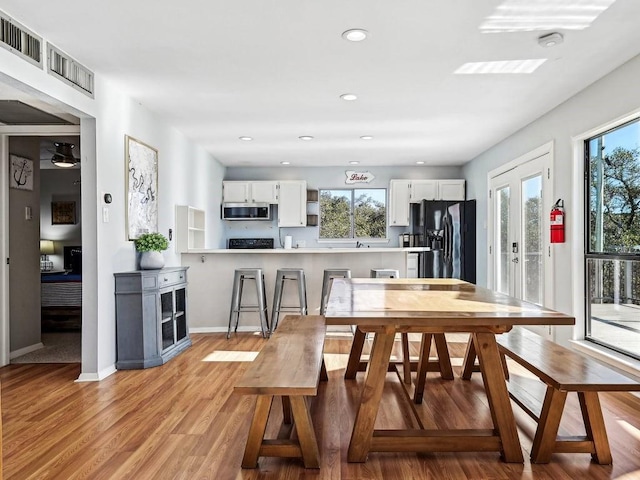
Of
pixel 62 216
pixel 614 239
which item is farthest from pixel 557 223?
pixel 62 216

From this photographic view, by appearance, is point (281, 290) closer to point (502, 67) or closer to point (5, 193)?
point (5, 193)

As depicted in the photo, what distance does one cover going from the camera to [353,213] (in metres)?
8.27

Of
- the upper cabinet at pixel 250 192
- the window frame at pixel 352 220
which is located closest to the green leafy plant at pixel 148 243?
the upper cabinet at pixel 250 192

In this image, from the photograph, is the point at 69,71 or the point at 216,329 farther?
the point at 216,329

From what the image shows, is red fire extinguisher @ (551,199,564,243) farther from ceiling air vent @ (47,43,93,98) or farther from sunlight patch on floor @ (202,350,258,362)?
ceiling air vent @ (47,43,93,98)

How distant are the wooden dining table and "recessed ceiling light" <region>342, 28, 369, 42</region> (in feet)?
5.65

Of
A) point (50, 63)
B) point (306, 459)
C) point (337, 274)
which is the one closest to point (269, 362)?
point (306, 459)

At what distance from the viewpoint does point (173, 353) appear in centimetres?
Answer: 447

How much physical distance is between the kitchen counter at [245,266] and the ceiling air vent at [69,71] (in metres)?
2.52

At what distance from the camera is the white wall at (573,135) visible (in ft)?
11.8

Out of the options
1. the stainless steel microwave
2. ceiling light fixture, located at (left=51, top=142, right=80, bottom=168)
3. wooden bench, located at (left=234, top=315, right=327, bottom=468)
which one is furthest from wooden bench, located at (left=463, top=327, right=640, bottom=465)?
the stainless steel microwave

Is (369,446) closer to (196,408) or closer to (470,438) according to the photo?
(470,438)

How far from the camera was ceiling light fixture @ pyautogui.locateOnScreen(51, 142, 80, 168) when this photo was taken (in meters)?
5.68

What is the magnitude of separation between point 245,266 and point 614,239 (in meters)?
3.83
